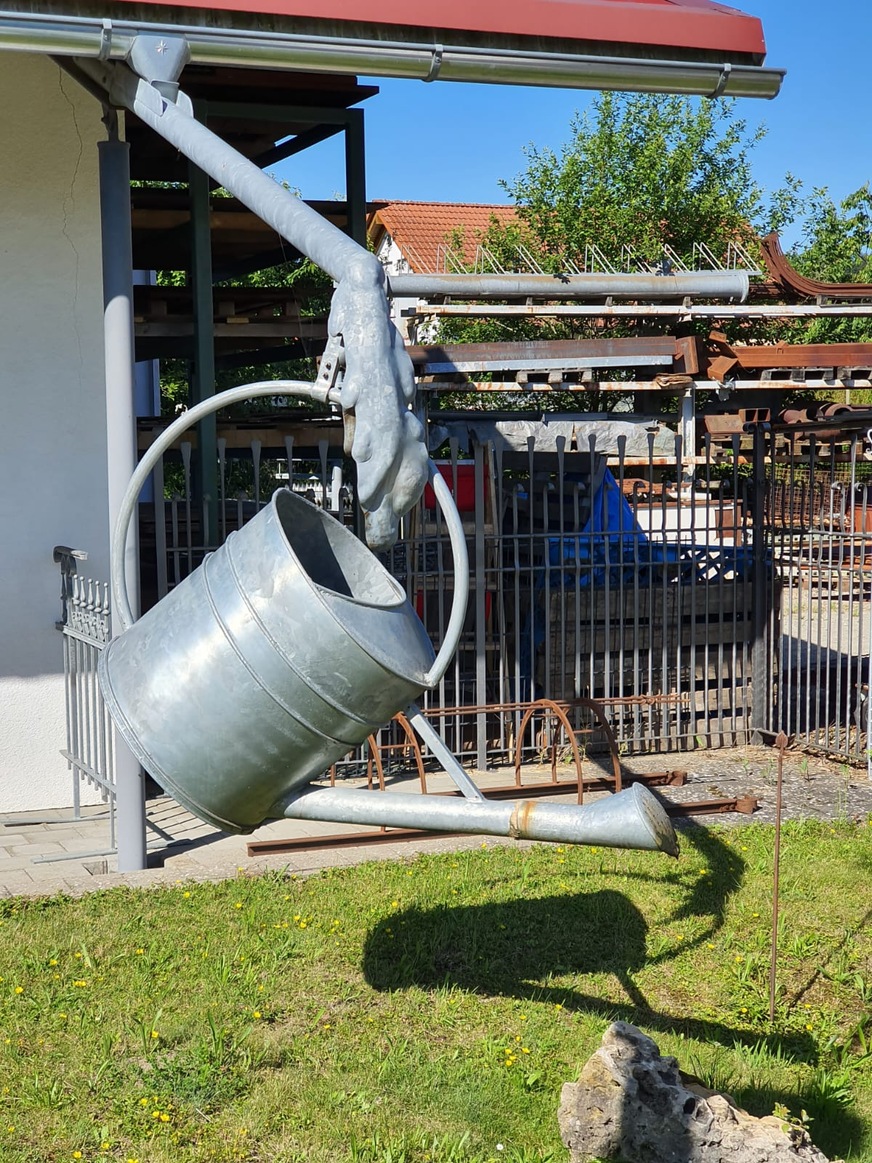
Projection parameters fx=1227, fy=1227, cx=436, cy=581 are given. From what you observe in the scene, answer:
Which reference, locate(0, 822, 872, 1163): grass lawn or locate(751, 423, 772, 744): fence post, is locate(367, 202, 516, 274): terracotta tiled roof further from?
locate(0, 822, 872, 1163): grass lawn

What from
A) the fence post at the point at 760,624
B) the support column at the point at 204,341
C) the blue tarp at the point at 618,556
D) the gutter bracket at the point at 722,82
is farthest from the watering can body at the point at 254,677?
the fence post at the point at 760,624

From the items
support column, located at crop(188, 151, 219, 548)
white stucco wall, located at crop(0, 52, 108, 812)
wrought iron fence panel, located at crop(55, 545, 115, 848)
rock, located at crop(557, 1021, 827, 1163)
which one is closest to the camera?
rock, located at crop(557, 1021, 827, 1163)

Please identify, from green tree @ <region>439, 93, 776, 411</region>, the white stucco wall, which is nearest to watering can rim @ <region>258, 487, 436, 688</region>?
the white stucco wall

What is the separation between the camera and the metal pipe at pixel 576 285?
21.2 ft

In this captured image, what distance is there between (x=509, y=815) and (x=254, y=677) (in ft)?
2.12

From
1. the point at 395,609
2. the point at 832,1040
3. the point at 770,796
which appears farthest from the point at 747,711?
the point at 395,609

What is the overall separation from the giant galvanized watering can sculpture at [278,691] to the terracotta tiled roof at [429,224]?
1131 inches

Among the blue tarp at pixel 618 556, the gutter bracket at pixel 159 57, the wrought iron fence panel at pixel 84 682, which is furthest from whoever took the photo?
the blue tarp at pixel 618 556

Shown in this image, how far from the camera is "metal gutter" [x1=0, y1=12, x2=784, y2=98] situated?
Result: 4.72 metres

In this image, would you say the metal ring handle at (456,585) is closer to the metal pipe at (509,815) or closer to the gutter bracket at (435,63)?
the metal pipe at (509,815)

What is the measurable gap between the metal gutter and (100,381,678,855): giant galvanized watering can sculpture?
2.83 metres

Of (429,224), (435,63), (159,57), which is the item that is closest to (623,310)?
(435,63)

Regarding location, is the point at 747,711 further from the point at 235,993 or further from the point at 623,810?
the point at 623,810

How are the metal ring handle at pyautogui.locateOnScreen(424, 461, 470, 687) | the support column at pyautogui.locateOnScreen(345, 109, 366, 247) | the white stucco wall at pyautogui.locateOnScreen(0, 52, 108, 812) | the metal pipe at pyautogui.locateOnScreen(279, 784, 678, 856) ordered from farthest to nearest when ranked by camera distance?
the support column at pyautogui.locateOnScreen(345, 109, 366, 247) → the white stucco wall at pyautogui.locateOnScreen(0, 52, 108, 812) → the metal pipe at pyautogui.locateOnScreen(279, 784, 678, 856) → the metal ring handle at pyautogui.locateOnScreen(424, 461, 470, 687)
